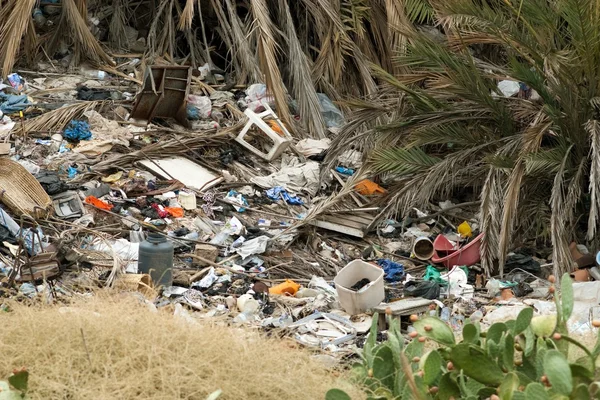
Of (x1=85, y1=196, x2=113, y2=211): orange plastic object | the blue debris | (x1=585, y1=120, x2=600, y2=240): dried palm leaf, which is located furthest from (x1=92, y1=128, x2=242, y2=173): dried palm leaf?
(x1=585, y1=120, x2=600, y2=240): dried palm leaf

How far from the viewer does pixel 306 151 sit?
1052 cm

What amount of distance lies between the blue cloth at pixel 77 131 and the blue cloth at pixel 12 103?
0.72 m

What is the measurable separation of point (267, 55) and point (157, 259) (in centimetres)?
372

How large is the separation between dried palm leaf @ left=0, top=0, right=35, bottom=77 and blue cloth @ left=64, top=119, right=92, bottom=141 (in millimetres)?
1111

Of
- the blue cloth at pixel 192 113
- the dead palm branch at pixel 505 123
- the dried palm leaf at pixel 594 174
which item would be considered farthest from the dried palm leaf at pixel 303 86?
the dried palm leaf at pixel 594 174

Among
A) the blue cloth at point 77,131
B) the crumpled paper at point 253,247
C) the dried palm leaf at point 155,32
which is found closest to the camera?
the crumpled paper at point 253,247

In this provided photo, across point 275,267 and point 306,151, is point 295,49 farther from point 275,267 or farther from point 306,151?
point 275,267

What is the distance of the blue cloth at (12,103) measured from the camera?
10062 mm

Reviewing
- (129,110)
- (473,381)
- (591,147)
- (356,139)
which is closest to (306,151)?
(356,139)

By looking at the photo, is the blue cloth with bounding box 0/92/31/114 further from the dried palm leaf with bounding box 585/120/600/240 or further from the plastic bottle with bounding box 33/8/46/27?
the dried palm leaf with bounding box 585/120/600/240

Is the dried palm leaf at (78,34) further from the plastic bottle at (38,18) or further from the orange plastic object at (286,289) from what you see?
the orange plastic object at (286,289)

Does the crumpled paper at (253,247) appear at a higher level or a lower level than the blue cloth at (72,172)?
lower

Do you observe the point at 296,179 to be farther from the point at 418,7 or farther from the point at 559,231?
the point at 559,231

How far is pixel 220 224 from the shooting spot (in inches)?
347
